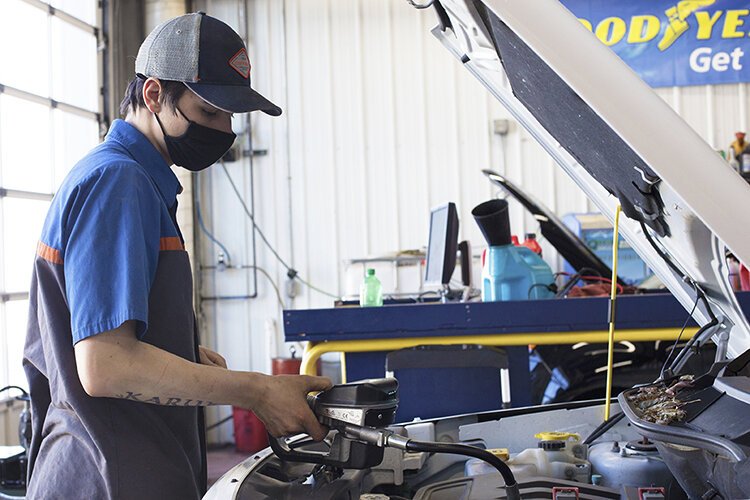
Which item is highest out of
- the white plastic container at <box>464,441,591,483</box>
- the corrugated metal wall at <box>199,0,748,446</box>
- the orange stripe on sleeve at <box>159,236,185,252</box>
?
the corrugated metal wall at <box>199,0,748,446</box>

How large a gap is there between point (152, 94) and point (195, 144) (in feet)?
0.42

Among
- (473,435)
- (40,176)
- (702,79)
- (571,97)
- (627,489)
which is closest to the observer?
(571,97)

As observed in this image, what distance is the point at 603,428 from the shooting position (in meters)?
1.76

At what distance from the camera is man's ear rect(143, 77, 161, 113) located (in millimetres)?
1598

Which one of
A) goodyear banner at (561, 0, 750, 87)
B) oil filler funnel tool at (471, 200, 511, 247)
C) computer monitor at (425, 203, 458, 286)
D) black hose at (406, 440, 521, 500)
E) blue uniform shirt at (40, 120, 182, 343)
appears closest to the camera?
black hose at (406, 440, 521, 500)

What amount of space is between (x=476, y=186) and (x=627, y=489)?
6.06 metres

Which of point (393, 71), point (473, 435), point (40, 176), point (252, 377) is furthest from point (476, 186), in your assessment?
point (252, 377)

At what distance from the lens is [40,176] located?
6.16 m

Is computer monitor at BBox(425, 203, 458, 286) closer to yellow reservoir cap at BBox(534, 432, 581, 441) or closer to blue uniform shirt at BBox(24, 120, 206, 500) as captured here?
yellow reservoir cap at BBox(534, 432, 581, 441)

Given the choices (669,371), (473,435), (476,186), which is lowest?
(473,435)

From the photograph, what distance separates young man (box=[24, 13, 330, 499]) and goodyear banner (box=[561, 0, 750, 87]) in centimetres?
595

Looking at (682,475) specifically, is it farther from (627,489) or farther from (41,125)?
(41,125)

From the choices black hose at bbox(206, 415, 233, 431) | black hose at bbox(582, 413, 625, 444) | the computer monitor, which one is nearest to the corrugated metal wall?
black hose at bbox(206, 415, 233, 431)

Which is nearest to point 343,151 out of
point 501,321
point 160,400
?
point 501,321
